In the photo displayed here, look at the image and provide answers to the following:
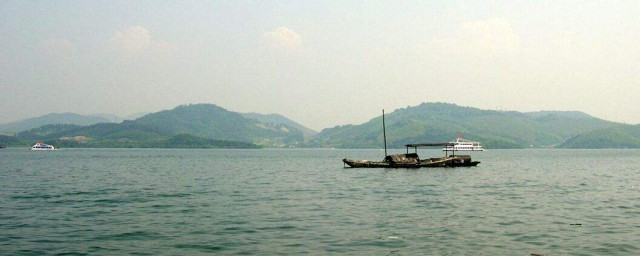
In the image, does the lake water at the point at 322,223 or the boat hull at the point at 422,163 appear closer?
the lake water at the point at 322,223

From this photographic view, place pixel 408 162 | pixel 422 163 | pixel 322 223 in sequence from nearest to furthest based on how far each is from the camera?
pixel 322 223 < pixel 408 162 < pixel 422 163

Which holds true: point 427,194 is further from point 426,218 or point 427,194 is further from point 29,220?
point 29,220

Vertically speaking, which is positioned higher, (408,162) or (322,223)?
(408,162)

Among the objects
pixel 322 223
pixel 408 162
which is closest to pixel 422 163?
pixel 408 162

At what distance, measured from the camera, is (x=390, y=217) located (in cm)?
3619

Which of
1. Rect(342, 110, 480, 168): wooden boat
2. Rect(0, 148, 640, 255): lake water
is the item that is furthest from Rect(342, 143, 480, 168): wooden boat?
Rect(0, 148, 640, 255): lake water

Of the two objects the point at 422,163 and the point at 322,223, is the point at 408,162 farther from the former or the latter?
the point at 322,223

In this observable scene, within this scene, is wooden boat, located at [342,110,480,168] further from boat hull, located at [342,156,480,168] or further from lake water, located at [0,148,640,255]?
lake water, located at [0,148,640,255]

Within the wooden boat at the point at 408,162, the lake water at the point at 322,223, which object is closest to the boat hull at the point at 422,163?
the wooden boat at the point at 408,162

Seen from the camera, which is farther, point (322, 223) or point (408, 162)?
point (408, 162)

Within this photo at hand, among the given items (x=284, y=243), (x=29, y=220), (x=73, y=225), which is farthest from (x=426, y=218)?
(x=29, y=220)

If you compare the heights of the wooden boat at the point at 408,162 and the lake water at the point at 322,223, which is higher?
the wooden boat at the point at 408,162

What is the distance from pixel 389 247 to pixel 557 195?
109 feet

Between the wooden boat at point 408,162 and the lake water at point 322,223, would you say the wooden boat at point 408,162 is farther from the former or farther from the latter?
the lake water at point 322,223
